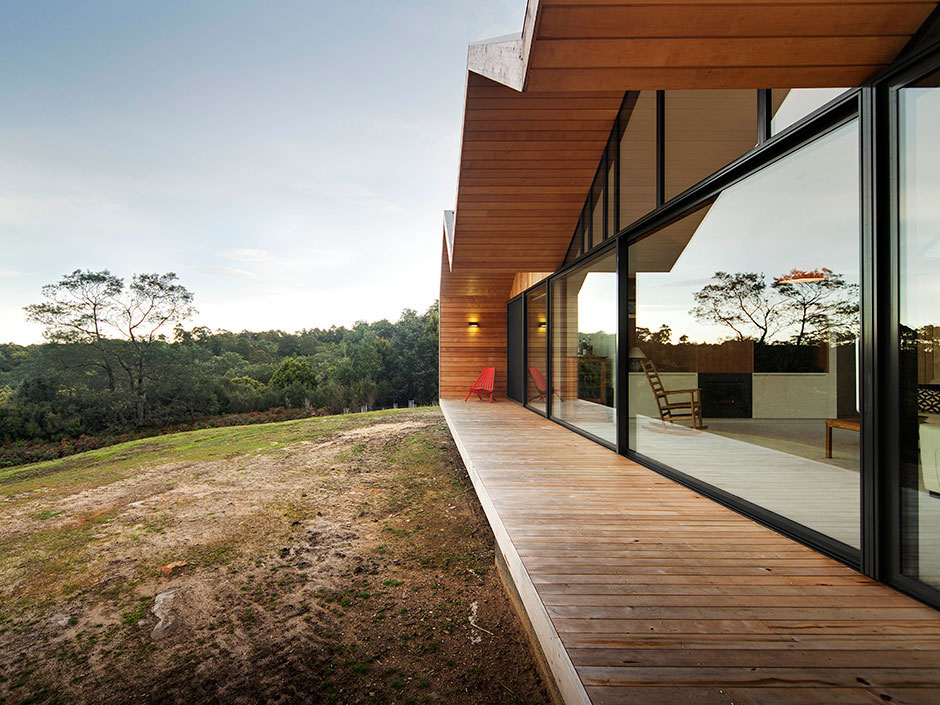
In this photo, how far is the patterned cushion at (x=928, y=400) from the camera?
66.4 inches

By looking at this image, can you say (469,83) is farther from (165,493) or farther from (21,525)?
(21,525)

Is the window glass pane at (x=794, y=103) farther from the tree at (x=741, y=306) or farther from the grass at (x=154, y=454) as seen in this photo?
the grass at (x=154, y=454)

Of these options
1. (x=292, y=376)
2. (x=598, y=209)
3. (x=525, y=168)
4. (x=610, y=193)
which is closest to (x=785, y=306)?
(x=610, y=193)

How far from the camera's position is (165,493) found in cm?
629

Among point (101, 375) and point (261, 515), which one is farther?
point (101, 375)

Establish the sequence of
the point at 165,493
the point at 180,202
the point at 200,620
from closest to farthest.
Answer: the point at 200,620, the point at 165,493, the point at 180,202

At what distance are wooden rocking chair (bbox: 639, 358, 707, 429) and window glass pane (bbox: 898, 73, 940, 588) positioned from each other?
55.3 inches

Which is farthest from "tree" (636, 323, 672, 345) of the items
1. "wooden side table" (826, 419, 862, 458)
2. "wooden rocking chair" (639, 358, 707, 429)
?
"wooden side table" (826, 419, 862, 458)

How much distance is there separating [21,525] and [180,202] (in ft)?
57.6

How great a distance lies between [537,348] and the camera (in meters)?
7.71

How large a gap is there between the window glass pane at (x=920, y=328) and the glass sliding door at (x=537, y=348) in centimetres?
532

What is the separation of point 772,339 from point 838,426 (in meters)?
0.57

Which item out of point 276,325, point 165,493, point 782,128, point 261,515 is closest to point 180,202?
point 276,325

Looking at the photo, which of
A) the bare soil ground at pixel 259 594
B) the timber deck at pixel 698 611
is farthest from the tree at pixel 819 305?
the bare soil ground at pixel 259 594
